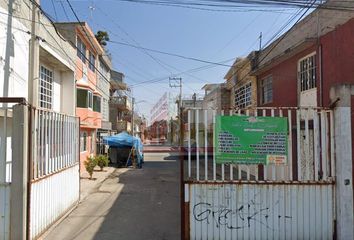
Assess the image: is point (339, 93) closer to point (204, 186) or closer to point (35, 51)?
point (204, 186)

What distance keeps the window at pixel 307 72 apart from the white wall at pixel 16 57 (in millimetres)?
9503

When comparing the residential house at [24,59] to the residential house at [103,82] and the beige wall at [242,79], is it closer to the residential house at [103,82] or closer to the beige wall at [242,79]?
the beige wall at [242,79]

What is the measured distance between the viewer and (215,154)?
19.9 ft

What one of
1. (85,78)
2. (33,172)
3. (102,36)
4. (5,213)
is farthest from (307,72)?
(102,36)

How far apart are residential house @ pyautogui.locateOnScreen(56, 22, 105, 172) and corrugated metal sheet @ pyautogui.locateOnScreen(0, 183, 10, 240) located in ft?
41.1

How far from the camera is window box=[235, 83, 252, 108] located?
2062cm

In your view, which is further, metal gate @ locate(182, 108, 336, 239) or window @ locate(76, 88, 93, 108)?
window @ locate(76, 88, 93, 108)

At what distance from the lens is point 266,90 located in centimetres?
1736

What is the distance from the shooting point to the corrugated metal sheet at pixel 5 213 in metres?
5.97

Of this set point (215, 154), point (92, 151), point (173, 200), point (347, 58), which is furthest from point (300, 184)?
point (92, 151)

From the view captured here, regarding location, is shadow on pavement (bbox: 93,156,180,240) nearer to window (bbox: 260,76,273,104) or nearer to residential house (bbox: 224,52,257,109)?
window (bbox: 260,76,273,104)

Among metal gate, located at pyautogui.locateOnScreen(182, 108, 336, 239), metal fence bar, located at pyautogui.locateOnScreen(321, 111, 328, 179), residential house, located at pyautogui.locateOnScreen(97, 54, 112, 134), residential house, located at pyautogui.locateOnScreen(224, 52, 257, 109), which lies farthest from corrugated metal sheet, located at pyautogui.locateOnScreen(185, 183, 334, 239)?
residential house, located at pyautogui.locateOnScreen(97, 54, 112, 134)

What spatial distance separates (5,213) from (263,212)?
464 centimetres

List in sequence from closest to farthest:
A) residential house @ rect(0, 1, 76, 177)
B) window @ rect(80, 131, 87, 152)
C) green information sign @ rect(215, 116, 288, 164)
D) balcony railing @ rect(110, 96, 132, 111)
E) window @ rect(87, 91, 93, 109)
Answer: green information sign @ rect(215, 116, 288, 164)
residential house @ rect(0, 1, 76, 177)
window @ rect(87, 91, 93, 109)
window @ rect(80, 131, 87, 152)
balcony railing @ rect(110, 96, 132, 111)
